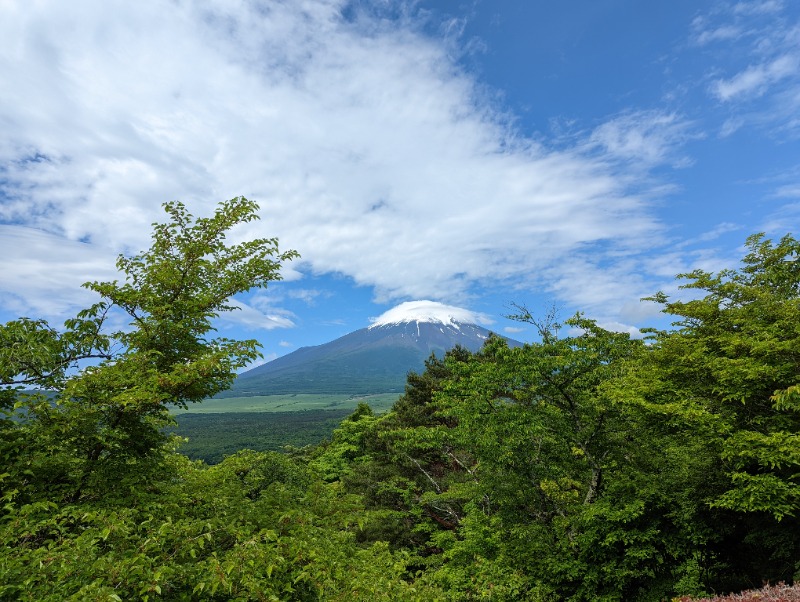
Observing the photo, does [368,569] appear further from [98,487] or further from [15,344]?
[15,344]

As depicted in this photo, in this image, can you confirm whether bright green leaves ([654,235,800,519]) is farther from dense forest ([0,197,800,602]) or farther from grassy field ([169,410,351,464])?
grassy field ([169,410,351,464])

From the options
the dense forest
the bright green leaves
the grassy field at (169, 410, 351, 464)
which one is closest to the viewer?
the dense forest

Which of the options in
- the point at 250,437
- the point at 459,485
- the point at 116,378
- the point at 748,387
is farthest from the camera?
the point at 250,437

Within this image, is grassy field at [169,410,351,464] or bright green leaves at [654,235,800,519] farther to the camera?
grassy field at [169,410,351,464]

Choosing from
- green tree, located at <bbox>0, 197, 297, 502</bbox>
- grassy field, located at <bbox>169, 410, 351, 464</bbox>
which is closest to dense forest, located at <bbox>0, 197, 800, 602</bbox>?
green tree, located at <bbox>0, 197, 297, 502</bbox>

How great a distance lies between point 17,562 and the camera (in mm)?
3803

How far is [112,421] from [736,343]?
13.9m

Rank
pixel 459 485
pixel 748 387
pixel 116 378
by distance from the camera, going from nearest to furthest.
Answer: pixel 116 378
pixel 748 387
pixel 459 485

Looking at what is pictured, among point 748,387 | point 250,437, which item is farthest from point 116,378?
point 250,437

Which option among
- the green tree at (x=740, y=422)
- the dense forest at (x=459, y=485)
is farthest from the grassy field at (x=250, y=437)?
the green tree at (x=740, y=422)

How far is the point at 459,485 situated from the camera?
16.7 m

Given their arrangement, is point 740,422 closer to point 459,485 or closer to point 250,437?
point 459,485

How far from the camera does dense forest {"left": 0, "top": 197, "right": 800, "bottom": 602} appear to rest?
16.4 ft

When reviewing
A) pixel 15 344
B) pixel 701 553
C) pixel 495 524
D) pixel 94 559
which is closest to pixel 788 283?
pixel 701 553
